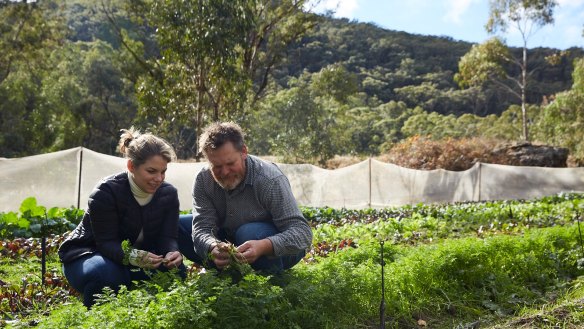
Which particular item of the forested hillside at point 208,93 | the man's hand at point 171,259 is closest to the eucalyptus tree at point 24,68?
the forested hillside at point 208,93

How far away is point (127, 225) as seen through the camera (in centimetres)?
348

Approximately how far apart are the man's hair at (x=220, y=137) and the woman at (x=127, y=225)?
0.25 m

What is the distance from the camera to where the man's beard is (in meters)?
3.43

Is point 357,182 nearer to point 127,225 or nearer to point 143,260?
point 127,225

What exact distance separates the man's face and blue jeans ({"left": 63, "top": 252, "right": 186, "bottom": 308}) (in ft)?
2.30

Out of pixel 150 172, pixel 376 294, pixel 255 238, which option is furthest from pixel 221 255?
pixel 376 294

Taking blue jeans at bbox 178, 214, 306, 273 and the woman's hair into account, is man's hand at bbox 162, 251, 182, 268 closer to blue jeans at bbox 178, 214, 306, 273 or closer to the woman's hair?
blue jeans at bbox 178, 214, 306, 273

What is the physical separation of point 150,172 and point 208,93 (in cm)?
1350

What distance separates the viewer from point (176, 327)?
8.08 ft

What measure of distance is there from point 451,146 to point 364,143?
16679 mm

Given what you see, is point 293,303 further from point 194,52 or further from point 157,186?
point 194,52

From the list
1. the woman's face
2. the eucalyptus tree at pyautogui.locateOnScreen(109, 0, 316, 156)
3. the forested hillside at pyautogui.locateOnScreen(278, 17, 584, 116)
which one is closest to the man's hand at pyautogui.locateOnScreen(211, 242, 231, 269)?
the woman's face

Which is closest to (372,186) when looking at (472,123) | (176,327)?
(176,327)

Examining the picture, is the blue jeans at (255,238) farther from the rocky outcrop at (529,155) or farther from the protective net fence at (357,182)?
the rocky outcrop at (529,155)
